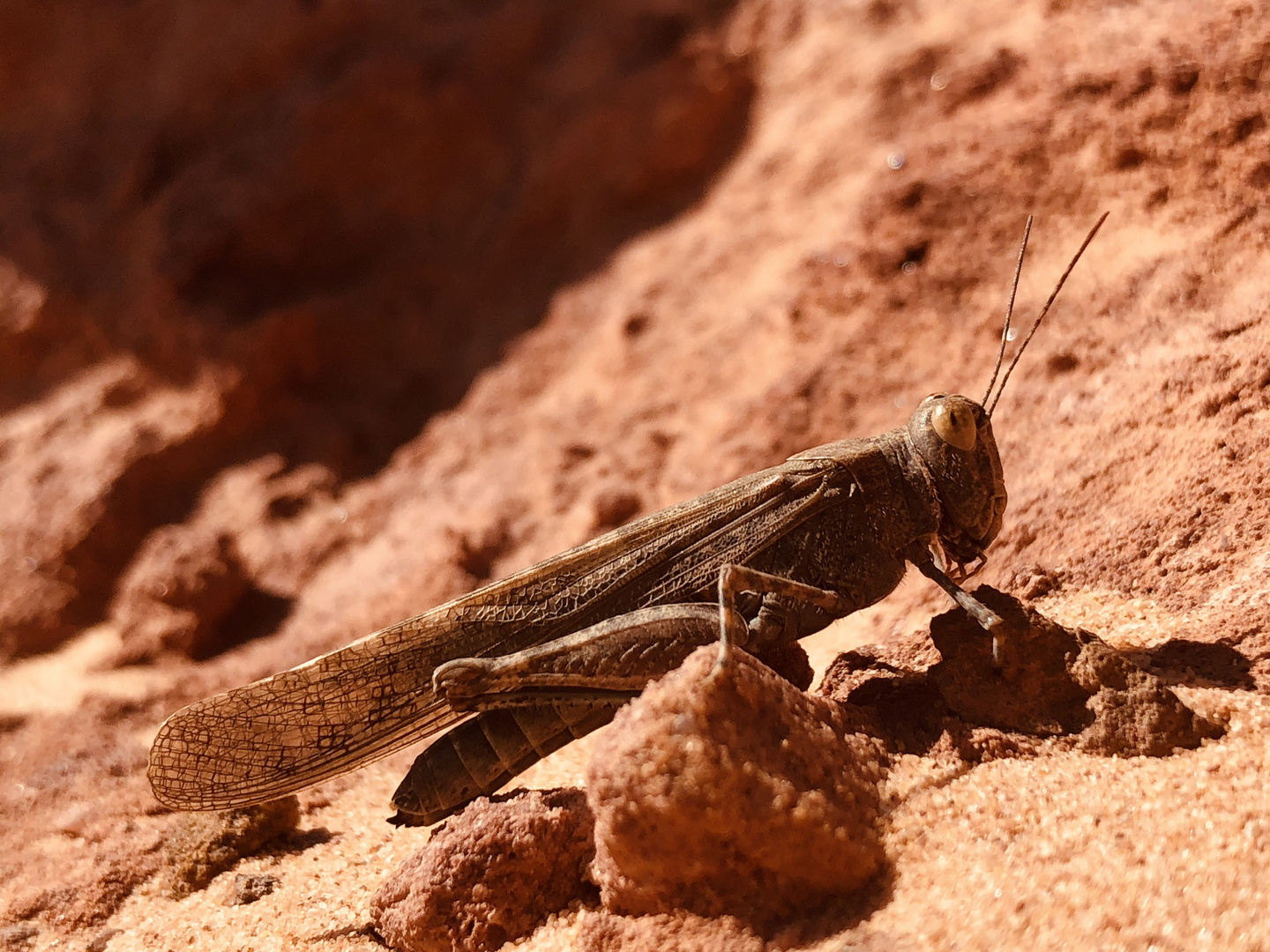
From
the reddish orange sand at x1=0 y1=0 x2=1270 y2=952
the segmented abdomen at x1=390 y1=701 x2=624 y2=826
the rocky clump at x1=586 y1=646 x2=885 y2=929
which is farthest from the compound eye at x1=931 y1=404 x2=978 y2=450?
the segmented abdomen at x1=390 y1=701 x2=624 y2=826

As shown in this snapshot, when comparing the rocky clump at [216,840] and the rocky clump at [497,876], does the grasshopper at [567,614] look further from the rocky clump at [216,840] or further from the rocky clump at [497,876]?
the rocky clump at [216,840]

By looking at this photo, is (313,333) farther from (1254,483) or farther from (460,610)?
(1254,483)

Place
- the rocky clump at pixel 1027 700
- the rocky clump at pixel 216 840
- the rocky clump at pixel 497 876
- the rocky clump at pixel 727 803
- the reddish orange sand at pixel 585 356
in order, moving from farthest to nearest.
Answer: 1. the rocky clump at pixel 216 840
2. the reddish orange sand at pixel 585 356
3. the rocky clump at pixel 497 876
4. the rocky clump at pixel 1027 700
5. the rocky clump at pixel 727 803

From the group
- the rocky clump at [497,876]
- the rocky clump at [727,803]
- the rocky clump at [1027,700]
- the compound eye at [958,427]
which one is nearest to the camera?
the rocky clump at [727,803]

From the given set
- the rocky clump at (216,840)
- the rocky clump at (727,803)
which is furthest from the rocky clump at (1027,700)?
the rocky clump at (216,840)

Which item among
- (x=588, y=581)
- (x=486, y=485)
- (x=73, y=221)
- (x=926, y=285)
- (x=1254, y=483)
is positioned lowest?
(x=1254, y=483)

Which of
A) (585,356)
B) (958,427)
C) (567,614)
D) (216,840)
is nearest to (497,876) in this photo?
(567,614)

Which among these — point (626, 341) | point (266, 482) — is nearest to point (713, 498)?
point (626, 341)
